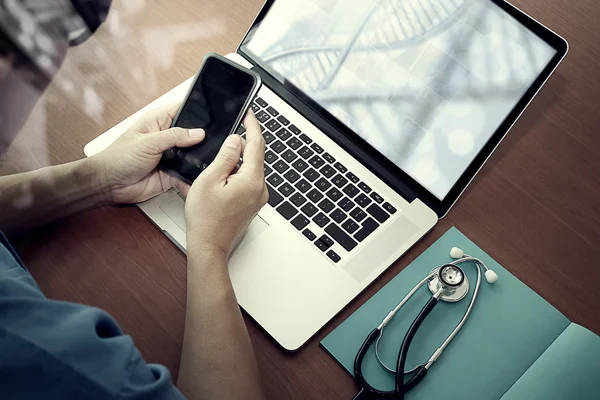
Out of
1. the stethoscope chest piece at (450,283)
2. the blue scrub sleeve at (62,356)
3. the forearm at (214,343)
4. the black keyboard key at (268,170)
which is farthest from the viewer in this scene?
the black keyboard key at (268,170)

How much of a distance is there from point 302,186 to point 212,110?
0.18 m

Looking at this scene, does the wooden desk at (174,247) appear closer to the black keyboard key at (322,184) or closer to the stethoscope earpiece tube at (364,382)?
the stethoscope earpiece tube at (364,382)

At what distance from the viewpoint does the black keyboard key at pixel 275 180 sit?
90cm

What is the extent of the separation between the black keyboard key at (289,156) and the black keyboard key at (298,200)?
2.6 inches

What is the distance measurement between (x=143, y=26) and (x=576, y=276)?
2.79ft

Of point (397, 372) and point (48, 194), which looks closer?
point (397, 372)

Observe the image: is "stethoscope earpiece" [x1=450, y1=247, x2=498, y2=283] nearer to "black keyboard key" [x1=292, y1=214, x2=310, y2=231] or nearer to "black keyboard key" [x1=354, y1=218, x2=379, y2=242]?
"black keyboard key" [x1=354, y1=218, x2=379, y2=242]

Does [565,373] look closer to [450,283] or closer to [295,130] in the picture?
[450,283]

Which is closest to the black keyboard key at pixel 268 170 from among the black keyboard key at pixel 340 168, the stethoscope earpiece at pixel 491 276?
the black keyboard key at pixel 340 168

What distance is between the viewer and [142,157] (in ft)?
2.74

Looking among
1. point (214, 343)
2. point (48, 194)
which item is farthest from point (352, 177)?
point (48, 194)

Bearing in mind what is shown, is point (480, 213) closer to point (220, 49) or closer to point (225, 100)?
point (225, 100)

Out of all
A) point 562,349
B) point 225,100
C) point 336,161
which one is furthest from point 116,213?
point 562,349

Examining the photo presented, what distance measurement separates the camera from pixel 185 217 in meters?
0.82
